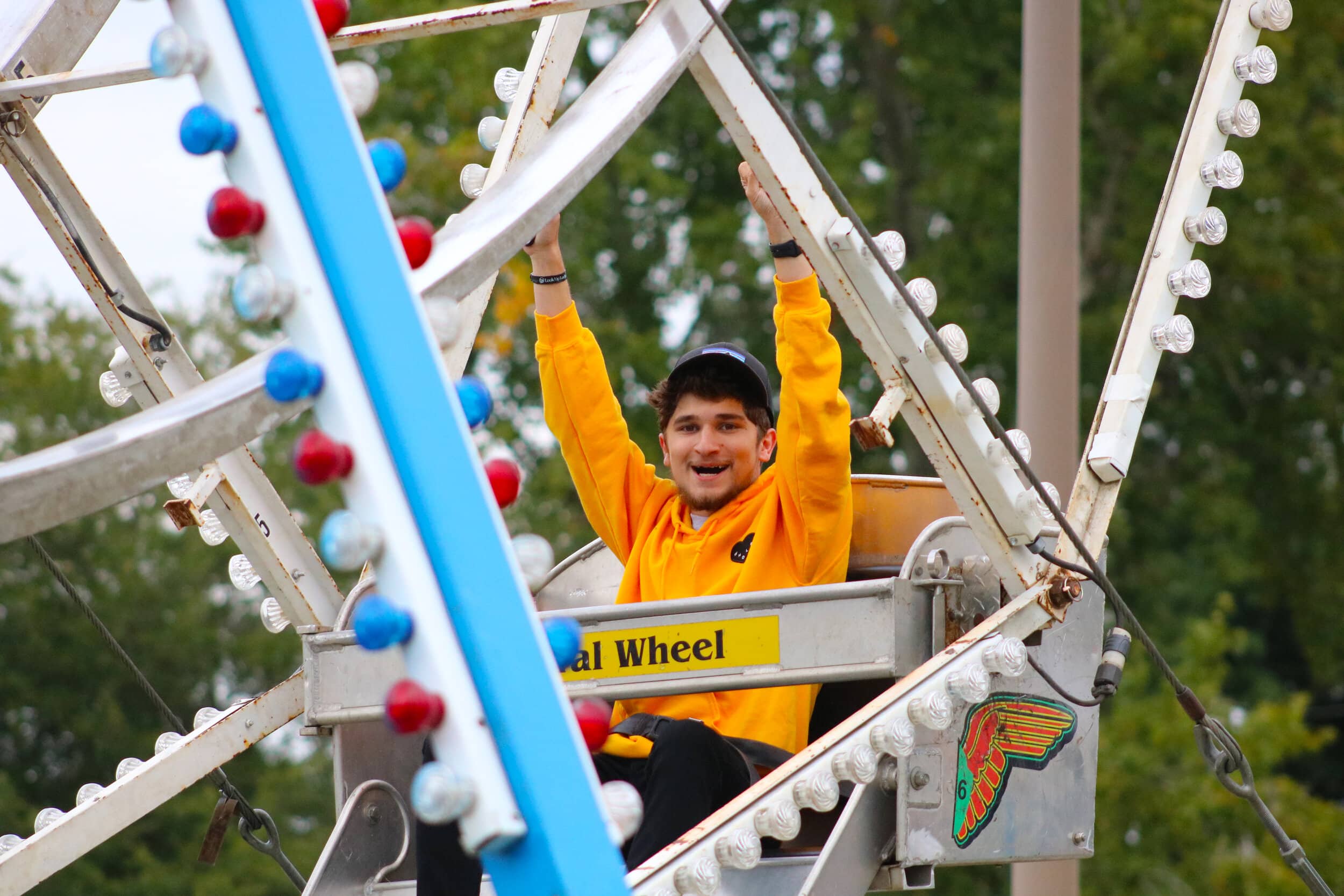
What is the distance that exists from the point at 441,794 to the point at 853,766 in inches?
61.2

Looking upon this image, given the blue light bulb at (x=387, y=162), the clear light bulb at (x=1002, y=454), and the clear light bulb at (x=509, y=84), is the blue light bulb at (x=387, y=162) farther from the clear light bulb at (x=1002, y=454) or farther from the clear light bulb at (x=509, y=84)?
the clear light bulb at (x=509, y=84)

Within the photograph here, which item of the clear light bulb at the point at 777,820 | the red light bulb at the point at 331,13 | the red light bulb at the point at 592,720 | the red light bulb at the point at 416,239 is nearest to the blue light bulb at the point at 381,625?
the red light bulb at the point at 592,720

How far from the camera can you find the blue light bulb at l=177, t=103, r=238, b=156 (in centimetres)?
182

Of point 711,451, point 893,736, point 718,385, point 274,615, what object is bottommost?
point 893,736

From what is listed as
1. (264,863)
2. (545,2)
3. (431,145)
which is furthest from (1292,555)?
(545,2)

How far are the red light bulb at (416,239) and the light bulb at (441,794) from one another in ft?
1.79

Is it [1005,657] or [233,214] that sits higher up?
[1005,657]

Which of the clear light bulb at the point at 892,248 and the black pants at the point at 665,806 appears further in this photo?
the black pants at the point at 665,806

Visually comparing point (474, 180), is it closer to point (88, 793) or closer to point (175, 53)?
point (88, 793)

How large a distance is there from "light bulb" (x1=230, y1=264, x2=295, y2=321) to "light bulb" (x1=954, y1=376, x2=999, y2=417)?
70.5 inches

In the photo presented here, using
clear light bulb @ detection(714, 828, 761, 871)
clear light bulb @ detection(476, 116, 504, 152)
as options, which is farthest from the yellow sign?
clear light bulb @ detection(476, 116, 504, 152)

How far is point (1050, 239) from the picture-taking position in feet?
21.7

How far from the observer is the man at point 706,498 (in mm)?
3516

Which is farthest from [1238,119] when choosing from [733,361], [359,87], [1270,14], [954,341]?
[359,87]
